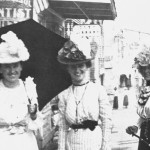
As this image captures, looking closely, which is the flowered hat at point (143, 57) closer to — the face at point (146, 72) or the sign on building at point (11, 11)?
the face at point (146, 72)

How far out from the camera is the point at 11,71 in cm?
308

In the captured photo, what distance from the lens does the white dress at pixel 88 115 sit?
10.2 feet

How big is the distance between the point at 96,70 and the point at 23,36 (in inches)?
80.0

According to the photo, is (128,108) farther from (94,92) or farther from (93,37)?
(94,92)

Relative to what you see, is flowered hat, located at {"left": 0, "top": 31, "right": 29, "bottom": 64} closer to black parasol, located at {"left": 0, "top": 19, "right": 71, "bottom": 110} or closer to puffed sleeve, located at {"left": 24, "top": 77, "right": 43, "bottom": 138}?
puffed sleeve, located at {"left": 24, "top": 77, "right": 43, "bottom": 138}

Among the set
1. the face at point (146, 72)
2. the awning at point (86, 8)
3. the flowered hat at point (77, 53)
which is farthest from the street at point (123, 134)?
the flowered hat at point (77, 53)

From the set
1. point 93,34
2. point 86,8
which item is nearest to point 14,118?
point 93,34

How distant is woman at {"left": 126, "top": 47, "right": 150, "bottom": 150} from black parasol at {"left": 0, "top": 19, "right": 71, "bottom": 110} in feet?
2.42

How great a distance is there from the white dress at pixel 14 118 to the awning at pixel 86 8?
289 centimetres

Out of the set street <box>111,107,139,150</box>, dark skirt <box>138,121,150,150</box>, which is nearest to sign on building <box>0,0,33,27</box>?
dark skirt <box>138,121,150,150</box>

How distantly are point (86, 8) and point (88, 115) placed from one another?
3194 mm

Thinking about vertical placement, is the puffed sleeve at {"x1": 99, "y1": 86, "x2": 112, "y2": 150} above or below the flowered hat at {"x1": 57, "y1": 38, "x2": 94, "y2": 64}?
below

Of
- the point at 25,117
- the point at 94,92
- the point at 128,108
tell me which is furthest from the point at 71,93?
the point at 128,108

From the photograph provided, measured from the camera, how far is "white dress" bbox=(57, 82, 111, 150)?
310 cm
